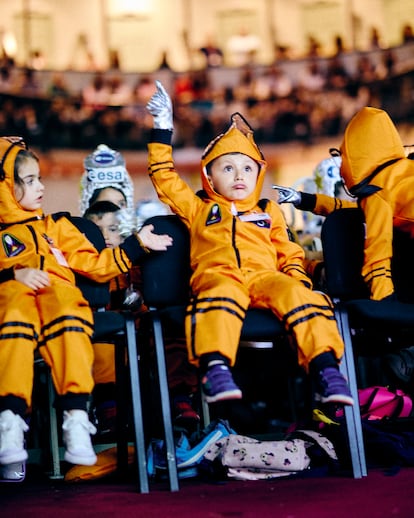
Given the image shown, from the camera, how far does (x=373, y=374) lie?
15.6 feet

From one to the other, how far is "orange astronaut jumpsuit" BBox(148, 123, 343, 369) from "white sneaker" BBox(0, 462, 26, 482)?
0.66 metres

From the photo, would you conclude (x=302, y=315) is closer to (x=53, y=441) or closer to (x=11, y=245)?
(x=11, y=245)

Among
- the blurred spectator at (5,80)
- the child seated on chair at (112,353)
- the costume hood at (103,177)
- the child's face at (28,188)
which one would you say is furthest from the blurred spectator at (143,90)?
the child's face at (28,188)

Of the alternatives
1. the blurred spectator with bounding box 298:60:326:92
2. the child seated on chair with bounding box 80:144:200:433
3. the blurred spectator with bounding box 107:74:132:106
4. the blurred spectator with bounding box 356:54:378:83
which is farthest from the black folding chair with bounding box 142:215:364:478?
the blurred spectator with bounding box 298:60:326:92

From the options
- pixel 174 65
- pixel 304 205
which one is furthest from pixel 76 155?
pixel 304 205

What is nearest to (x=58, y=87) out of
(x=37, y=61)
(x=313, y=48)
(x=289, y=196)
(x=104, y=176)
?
(x=37, y=61)

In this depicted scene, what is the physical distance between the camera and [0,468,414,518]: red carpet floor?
234cm

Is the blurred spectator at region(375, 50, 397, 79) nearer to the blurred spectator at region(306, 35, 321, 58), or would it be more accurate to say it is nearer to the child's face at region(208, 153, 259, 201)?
the blurred spectator at region(306, 35, 321, 58)

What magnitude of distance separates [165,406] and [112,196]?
180 cm

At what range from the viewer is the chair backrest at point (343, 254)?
126 inches

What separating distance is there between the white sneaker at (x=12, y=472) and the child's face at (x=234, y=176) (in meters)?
1.17

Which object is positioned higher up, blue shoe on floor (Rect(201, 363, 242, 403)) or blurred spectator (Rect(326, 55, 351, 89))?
blurred spectator (Rect(326, 55, 351, 89))

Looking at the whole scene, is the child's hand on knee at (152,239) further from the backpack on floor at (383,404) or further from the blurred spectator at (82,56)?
the blurred spectator at (82,56)

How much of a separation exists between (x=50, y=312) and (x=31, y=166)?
659mm
